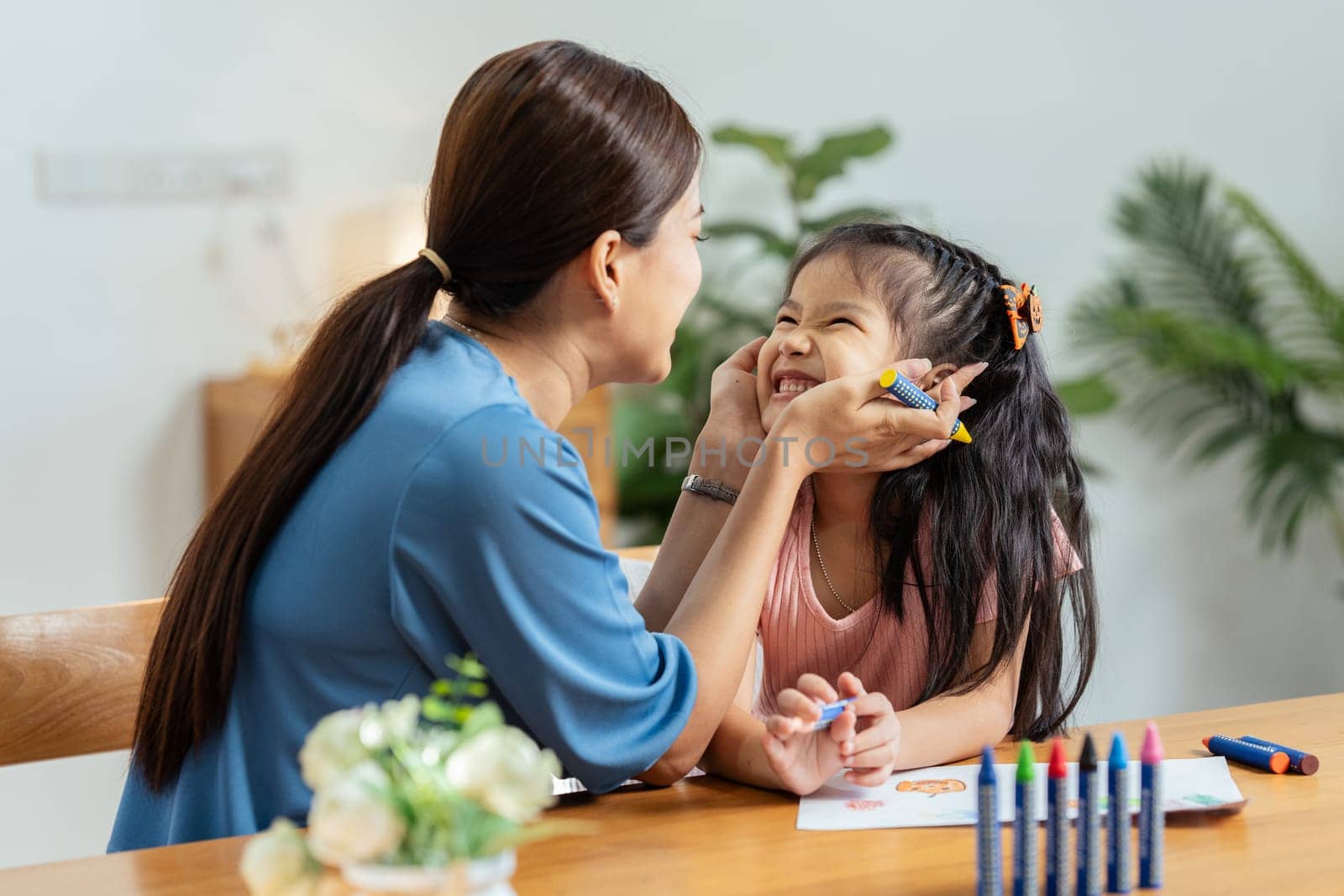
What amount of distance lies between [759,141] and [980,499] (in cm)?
180

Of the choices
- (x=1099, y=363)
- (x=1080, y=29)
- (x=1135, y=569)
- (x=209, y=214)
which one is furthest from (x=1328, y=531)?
(x=209, y=214)

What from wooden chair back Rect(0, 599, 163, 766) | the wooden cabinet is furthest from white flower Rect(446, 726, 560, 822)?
the wooden cabinet

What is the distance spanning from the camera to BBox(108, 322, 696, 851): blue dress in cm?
108

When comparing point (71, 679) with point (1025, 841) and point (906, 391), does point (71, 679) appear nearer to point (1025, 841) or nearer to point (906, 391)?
point (906, 391)

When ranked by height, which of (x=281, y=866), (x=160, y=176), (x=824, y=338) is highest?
(x=160, y=176)

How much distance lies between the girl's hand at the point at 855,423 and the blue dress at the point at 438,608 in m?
0.29

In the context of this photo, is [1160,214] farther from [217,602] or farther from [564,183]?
[217,602]

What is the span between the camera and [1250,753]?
4.17ft

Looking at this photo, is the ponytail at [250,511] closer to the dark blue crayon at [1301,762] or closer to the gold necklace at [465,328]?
the gold necklace at [465,328]

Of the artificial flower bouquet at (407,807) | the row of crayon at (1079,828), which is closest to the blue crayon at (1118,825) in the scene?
the row of crayon at (1079,828)

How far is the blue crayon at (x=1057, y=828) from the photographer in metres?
0.90

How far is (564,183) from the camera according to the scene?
1.19 metres

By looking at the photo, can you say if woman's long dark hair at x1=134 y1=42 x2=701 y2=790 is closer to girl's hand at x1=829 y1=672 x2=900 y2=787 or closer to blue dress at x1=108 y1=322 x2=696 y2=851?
blue dress at x1=108 y1=322 x2=696 y2=851

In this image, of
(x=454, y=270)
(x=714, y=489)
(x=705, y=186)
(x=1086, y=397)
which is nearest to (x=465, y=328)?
(x=454, y=270)
